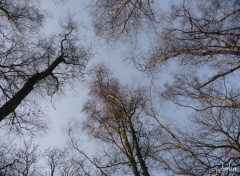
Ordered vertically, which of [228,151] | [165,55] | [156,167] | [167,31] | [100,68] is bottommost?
[156,167]

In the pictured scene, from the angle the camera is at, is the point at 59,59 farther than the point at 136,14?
No

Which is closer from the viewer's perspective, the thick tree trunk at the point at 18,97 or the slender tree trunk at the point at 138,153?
the thick tree trunk at the point at 18,97

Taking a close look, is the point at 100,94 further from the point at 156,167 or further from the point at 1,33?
the point at 1,33

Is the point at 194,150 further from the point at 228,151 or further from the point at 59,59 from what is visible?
the point at 59,59

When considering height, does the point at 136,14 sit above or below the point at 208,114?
above

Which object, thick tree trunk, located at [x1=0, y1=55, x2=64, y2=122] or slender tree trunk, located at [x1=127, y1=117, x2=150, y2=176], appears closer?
thick tree trunk, located at [x1=0, y1=55, x2=64, y2=122]

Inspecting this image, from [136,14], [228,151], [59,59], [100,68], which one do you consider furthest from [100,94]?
[228,151]

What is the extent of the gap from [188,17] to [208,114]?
4.31 m

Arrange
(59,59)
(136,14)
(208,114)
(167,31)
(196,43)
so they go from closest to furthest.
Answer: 1. (196,43)
2. (167,31)
3. (59,59)
4. (136,14)
5. (208,114)

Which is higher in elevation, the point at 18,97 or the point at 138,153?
the point at 138,153

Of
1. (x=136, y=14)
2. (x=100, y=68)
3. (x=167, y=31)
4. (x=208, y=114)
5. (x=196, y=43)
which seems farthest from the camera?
(x=100, y=68)

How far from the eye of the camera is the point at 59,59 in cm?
981

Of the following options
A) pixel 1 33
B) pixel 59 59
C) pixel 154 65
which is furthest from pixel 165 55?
pixel 1 33

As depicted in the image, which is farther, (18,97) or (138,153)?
(138,153)
